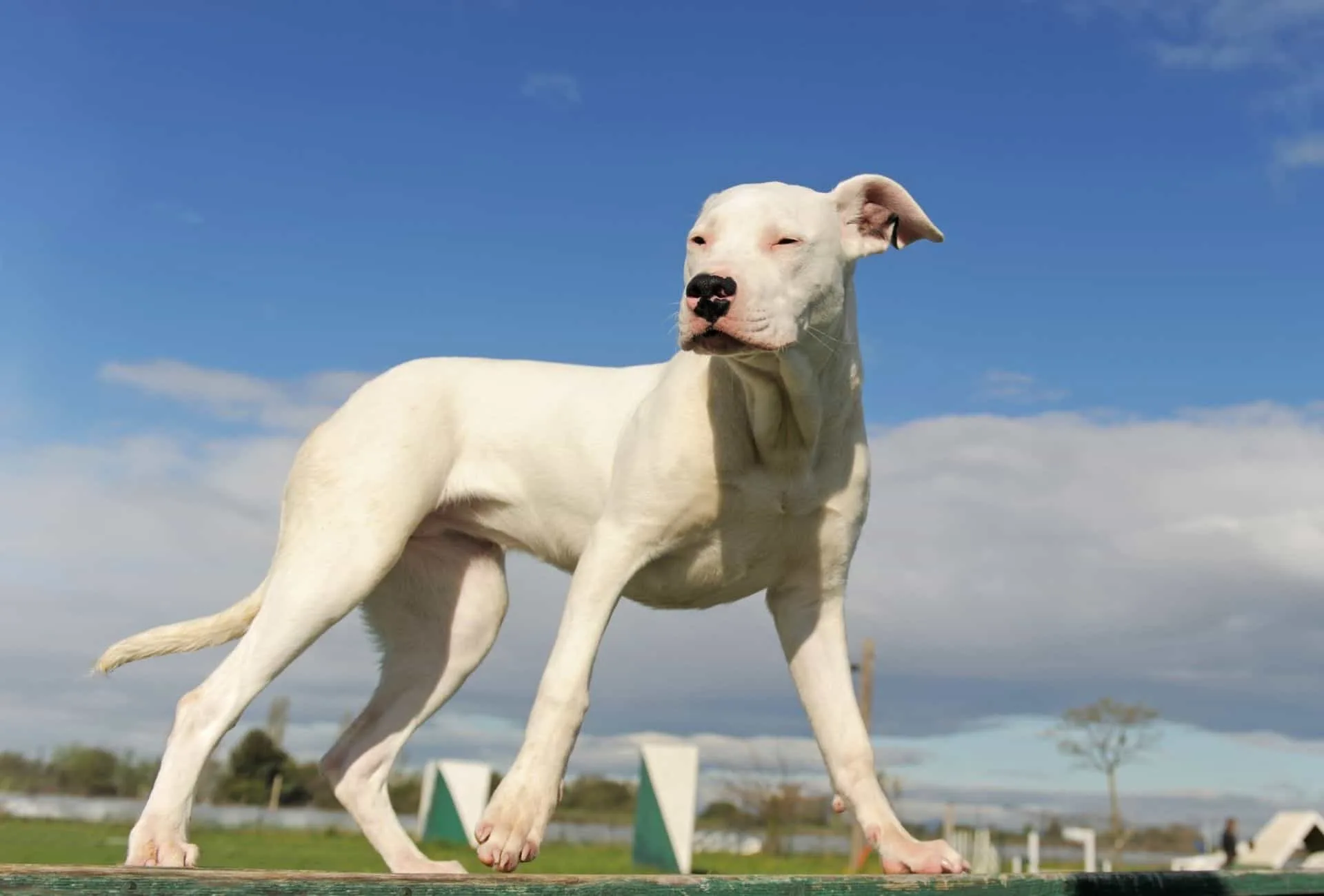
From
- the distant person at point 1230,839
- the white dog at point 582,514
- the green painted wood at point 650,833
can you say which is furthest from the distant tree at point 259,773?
the white dog at point 582,514

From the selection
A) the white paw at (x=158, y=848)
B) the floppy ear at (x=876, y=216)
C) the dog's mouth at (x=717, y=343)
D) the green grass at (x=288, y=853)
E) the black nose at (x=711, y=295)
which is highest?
the floppy ear at (x=876, y=216)

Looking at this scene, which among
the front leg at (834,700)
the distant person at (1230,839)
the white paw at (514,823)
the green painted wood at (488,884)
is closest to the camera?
the green painted wood at (488,884)

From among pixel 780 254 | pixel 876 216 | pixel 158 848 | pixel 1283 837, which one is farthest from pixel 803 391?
pixel 1283 837

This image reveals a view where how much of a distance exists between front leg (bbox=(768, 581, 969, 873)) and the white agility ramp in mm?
18470

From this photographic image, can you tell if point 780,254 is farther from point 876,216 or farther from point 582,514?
point 582,514

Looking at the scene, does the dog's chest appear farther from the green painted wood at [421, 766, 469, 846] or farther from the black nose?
the green painted wood at [421, 766, 469, 846]

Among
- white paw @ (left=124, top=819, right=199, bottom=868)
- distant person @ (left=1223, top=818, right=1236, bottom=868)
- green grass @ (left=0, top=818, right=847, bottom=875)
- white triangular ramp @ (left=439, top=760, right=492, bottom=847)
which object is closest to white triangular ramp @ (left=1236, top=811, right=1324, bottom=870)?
distant person @ (left=1223, top=818, right=1236, bottom=868)

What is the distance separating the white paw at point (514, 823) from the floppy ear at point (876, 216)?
7.58ft

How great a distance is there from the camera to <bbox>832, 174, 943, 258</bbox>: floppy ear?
4.52 meters

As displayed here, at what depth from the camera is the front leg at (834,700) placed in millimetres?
4195

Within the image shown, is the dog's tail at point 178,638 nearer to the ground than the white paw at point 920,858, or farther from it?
farther from it

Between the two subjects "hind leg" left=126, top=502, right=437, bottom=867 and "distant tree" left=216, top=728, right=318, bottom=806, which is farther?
"distant tree" left=216, top=728, right=318, bottom=806

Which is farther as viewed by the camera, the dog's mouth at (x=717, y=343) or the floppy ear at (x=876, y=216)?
the floppy ear at (x=876, y=216)

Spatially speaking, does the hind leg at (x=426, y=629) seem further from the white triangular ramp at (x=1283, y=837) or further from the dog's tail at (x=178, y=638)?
the white triangular ramp at (x=1283, y=837)
